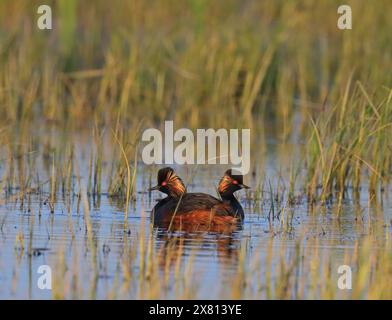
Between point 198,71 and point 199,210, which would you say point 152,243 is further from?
point 198,71

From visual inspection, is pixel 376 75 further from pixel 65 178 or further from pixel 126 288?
pixel 126 288

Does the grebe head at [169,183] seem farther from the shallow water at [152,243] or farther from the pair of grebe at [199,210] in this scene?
the shallow water at [152,243]

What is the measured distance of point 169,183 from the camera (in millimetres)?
11281

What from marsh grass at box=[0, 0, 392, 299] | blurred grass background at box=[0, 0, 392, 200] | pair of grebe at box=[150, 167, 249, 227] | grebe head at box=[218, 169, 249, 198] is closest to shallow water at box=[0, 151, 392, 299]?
marsh grass at box=[0, 0, 392, 299]

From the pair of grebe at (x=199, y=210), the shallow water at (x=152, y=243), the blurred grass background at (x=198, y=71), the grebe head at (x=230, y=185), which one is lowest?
the shallow water at (x=152, y=243)

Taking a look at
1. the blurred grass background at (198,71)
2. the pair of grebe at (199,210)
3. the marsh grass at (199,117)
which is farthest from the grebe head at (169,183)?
the blurred grass background at (198,71)

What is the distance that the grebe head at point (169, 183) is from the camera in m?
11.2

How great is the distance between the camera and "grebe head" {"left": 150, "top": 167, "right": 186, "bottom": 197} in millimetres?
11234

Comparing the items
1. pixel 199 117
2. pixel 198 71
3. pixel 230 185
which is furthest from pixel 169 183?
pixel 198 71

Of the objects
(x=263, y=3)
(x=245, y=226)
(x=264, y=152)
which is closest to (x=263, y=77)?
(x=264, y=152)

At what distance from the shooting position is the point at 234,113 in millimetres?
15914

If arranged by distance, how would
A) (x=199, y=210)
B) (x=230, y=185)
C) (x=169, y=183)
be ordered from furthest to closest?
(x=169, y=183), (x=230, y=185), (x=199, y=210)

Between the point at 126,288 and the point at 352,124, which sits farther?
the point at 352,124
